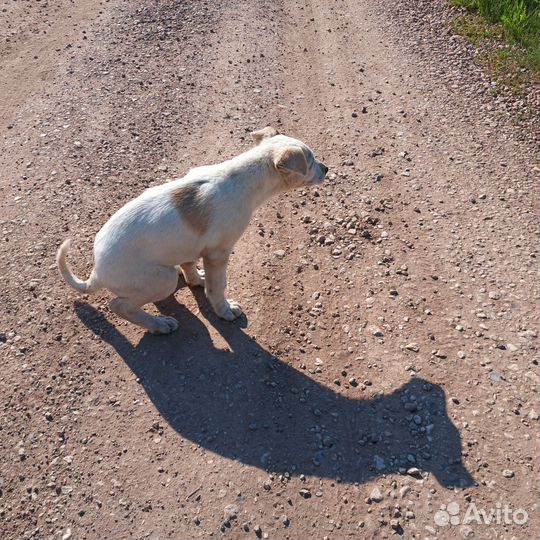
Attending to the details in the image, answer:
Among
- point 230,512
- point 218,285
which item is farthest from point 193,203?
point 230,512

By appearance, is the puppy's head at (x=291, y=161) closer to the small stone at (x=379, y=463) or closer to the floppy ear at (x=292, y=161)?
the floppy ear at (x=292, y=161)

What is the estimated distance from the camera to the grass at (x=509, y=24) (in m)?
9.93

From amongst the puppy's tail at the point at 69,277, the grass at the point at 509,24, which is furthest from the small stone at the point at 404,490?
the grass at the point at 509,24

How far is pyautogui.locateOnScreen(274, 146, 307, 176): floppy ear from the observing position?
5.53 m

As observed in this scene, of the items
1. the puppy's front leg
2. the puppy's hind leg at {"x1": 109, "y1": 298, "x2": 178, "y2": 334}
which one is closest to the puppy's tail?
the puppy's hind leg at {"x1": 109, "y1": 298, "x2": 178, "y2": 334}

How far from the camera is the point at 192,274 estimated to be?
6.45m

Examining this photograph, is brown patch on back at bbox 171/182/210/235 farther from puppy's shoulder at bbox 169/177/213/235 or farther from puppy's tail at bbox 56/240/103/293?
puppy's tail at bbox 56/240/103/293

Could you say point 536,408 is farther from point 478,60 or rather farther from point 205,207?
point 478,60

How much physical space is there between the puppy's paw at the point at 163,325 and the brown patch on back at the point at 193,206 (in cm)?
119

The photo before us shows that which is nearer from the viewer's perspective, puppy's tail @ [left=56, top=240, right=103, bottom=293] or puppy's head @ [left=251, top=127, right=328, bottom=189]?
puppy's head @ [left=251, top=127, right=328, bottom=189]

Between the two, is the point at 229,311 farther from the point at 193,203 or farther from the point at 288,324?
the point at 193,203

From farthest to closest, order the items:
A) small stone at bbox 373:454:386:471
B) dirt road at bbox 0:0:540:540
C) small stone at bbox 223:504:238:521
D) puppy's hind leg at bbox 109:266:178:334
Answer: puppy's hind leg at bbox 109:266:178:334
small stone at bbox 373:454:386:471
dirt road at bbox 0:0:540:540
small stone at bbox 223:504:238:521

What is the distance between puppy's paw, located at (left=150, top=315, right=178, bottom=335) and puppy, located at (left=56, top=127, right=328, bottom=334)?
1 centimetres

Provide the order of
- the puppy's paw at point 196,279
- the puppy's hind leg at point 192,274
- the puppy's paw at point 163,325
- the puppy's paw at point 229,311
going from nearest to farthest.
A: the puppy's paw at point 163,325
the puppy's paw at point 229,311
the puppy's hind leg at point 192,274
the puppy's paw at point 196,279
